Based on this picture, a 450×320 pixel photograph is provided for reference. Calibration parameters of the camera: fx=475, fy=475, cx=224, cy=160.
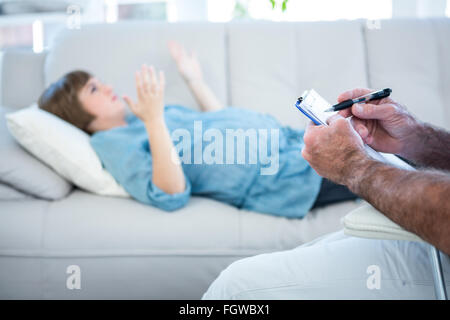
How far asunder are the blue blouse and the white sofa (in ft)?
0.13

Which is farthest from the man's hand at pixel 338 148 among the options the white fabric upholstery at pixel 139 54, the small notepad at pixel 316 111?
the white fabric upholstery at pixel 139 54

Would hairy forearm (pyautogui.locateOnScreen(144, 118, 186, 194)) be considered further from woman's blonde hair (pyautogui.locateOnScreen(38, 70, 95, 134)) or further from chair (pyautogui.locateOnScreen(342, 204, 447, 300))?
chair (pyautogui.locateOnScreen(342, 204, 447, 300))

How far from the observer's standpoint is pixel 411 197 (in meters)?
0.58

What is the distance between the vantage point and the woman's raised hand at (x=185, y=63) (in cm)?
163

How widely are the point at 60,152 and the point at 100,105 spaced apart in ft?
0.77

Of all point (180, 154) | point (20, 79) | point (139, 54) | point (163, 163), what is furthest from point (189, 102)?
point (20, 79)

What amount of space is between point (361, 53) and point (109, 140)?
931 mm

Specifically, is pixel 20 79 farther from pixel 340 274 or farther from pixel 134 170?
pixel 340 274

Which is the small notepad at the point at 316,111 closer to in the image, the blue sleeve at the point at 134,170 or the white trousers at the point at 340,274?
the white trousers at the point at 340,274

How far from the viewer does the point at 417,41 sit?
5.42ft

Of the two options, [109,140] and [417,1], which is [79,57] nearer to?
[109,140]

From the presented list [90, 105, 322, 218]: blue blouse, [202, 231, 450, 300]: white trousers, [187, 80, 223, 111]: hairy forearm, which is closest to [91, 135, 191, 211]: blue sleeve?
[90, 105, 322, 218]: blue blouse
